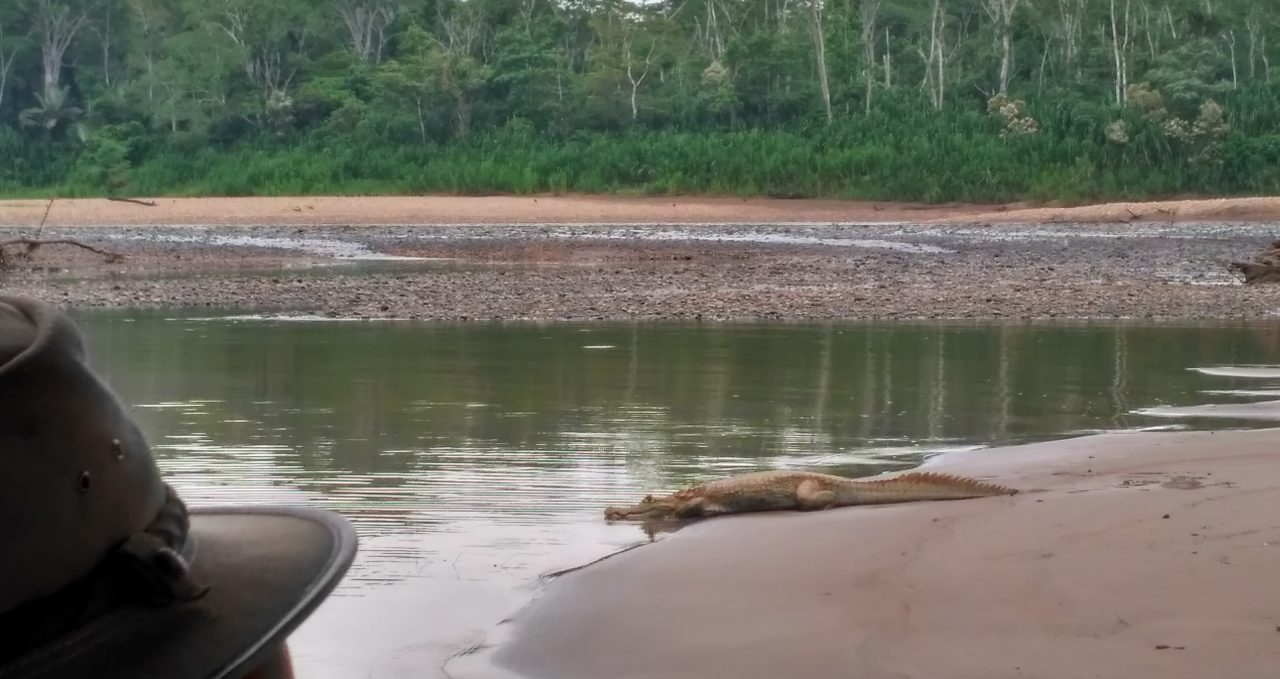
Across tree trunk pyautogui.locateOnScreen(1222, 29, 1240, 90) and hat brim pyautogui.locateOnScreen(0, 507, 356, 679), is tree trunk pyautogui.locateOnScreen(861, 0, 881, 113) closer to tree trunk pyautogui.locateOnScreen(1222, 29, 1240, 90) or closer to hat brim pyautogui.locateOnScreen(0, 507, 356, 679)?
tree trunk pyautogui.locateOnScreen(1222, 29, 1240, 90)

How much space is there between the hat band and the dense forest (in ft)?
121

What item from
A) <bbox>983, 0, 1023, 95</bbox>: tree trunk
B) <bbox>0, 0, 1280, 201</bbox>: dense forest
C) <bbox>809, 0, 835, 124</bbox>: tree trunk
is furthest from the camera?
<bbox>983, 0, 1023, 95</bbox>: tree trunk

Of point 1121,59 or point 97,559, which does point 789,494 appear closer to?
point 97,559

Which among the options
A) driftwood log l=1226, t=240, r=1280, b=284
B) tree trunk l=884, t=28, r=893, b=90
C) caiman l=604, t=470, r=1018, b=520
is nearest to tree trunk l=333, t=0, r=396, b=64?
tree trunk l=884, t=28, r=893, b=90

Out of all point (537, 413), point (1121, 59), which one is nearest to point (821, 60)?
point (1121, 59)

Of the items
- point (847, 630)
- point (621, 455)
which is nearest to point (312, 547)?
point (847, 630)

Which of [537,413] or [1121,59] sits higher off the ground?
[1121,59]

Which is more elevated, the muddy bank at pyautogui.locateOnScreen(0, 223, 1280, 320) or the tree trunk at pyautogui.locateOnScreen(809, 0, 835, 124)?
the tree trunk at pyautogui.locateOnScreen(809, 0, 835, 124)

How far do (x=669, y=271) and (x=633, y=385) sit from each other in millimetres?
10931

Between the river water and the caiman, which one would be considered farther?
the caiman

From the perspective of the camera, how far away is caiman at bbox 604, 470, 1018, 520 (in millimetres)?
Answer: 6242

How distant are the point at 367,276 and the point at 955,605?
54.8 feet

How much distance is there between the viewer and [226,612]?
1227mm

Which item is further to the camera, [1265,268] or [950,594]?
[1265,268]
